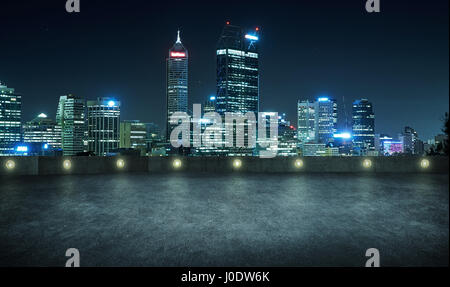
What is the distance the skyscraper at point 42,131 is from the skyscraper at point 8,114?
1975 inches

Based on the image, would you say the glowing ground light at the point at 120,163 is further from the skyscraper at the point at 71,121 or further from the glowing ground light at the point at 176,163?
the skyscraper at the point at 71,121

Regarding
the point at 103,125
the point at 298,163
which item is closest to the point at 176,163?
the point at 298,163

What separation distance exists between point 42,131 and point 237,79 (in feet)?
443

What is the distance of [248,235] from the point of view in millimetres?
5059

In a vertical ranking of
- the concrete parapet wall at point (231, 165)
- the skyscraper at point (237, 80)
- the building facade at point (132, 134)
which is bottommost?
the concrete parapet wall at point (231, 165)

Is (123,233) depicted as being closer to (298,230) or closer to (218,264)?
(218,264)

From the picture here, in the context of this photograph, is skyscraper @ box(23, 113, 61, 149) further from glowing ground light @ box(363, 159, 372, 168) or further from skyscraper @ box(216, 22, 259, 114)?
glowing ground light @ box(363, 159, 372, 168)

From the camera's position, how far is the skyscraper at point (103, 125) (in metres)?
168

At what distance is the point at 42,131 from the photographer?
523 ft

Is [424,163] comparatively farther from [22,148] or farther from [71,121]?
[71,121]

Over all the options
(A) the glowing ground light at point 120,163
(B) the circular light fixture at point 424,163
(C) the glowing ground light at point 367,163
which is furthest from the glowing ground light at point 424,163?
(A) the glowing ground light at point 120,163
